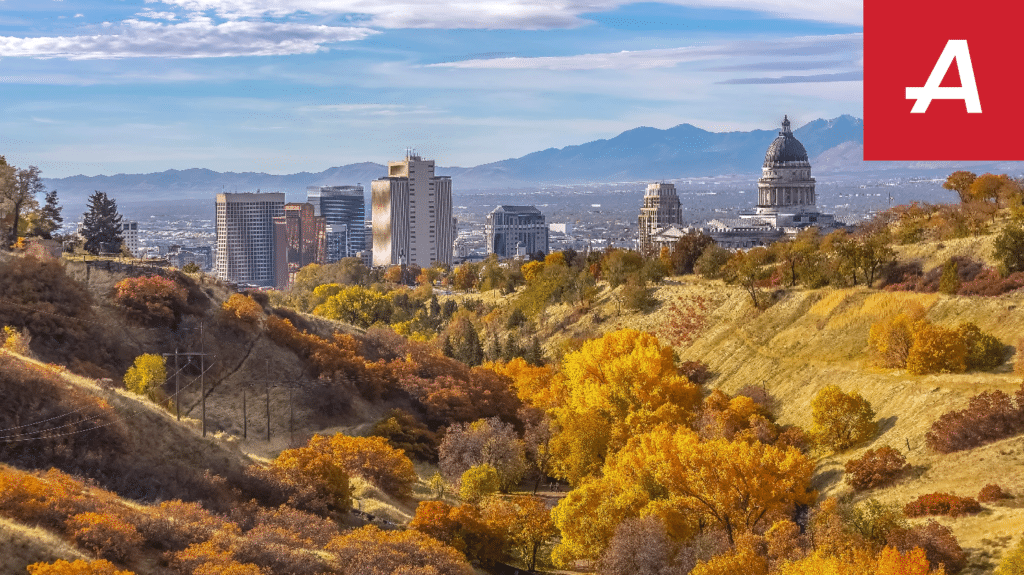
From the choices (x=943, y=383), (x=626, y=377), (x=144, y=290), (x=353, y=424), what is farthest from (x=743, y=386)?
(x=144, y=290)

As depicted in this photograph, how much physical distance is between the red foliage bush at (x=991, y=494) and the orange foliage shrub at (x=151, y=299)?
1838 inches

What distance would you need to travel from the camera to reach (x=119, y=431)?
1853 inches

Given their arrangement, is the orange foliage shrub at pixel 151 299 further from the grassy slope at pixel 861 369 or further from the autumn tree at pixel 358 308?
the autumn tree at pixel 358 308

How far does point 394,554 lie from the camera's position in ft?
134

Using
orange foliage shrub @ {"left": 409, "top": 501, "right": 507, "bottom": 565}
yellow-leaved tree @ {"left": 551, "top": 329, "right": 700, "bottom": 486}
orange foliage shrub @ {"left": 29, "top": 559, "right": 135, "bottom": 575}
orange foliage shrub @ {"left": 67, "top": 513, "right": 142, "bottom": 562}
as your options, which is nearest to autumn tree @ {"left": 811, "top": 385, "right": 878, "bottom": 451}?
yellow-leaved tree @ {"left": 551, "top": 329, "right": 700, "bottom": 486}

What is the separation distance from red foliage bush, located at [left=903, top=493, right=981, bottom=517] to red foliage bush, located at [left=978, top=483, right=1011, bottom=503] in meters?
0.32

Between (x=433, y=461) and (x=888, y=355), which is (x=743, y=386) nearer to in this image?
(x=888, y=355)

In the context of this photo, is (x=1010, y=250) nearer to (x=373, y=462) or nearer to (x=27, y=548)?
(x=373, y=462)

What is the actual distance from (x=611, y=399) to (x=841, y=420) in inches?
585

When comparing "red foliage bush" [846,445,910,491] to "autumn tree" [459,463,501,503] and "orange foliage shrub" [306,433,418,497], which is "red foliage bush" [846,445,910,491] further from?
"orange foliage shrub" [306,433,418,497]

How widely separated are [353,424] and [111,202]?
1267 inches

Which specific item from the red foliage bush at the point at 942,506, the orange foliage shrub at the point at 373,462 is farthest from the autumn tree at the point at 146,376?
the red foliage bush at the point at 942,506

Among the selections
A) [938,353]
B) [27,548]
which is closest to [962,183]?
[938,353]

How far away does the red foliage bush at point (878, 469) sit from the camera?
167ft
